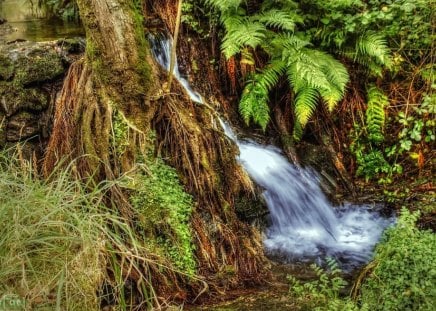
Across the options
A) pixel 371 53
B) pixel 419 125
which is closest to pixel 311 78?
pixel 371 53

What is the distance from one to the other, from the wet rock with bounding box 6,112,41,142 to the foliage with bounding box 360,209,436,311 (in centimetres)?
297

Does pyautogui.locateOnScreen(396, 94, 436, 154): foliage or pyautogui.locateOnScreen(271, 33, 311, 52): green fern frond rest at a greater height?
pyautogui.locateOnScreen(271, 33, 311, 52): green fern frond

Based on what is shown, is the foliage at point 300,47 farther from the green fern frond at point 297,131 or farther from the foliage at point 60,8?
the foliage at point 60,8

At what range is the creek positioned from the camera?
17.9 ft

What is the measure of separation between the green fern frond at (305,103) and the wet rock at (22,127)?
2.45 meters

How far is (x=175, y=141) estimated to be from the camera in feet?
11.3

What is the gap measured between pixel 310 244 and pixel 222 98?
185cm

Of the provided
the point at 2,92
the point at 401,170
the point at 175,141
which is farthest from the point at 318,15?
the point at 2,92

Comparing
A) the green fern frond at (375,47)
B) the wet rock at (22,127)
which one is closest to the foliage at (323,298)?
the green fern frond at (375,47)

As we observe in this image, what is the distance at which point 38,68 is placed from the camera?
4062mm

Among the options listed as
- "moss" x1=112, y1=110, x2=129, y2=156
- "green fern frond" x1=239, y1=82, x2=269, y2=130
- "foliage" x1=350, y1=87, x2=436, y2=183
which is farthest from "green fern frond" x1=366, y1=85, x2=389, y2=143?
"moss" x1=112, y1=110, x2=129, y2=156

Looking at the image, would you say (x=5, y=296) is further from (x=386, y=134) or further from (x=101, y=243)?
(x=386, y=134)

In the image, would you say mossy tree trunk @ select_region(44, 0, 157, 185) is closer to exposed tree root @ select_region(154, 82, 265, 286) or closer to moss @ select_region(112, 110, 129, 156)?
moss @ select_region(112, 110, 129, 156)

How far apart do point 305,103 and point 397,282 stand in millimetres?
2219
